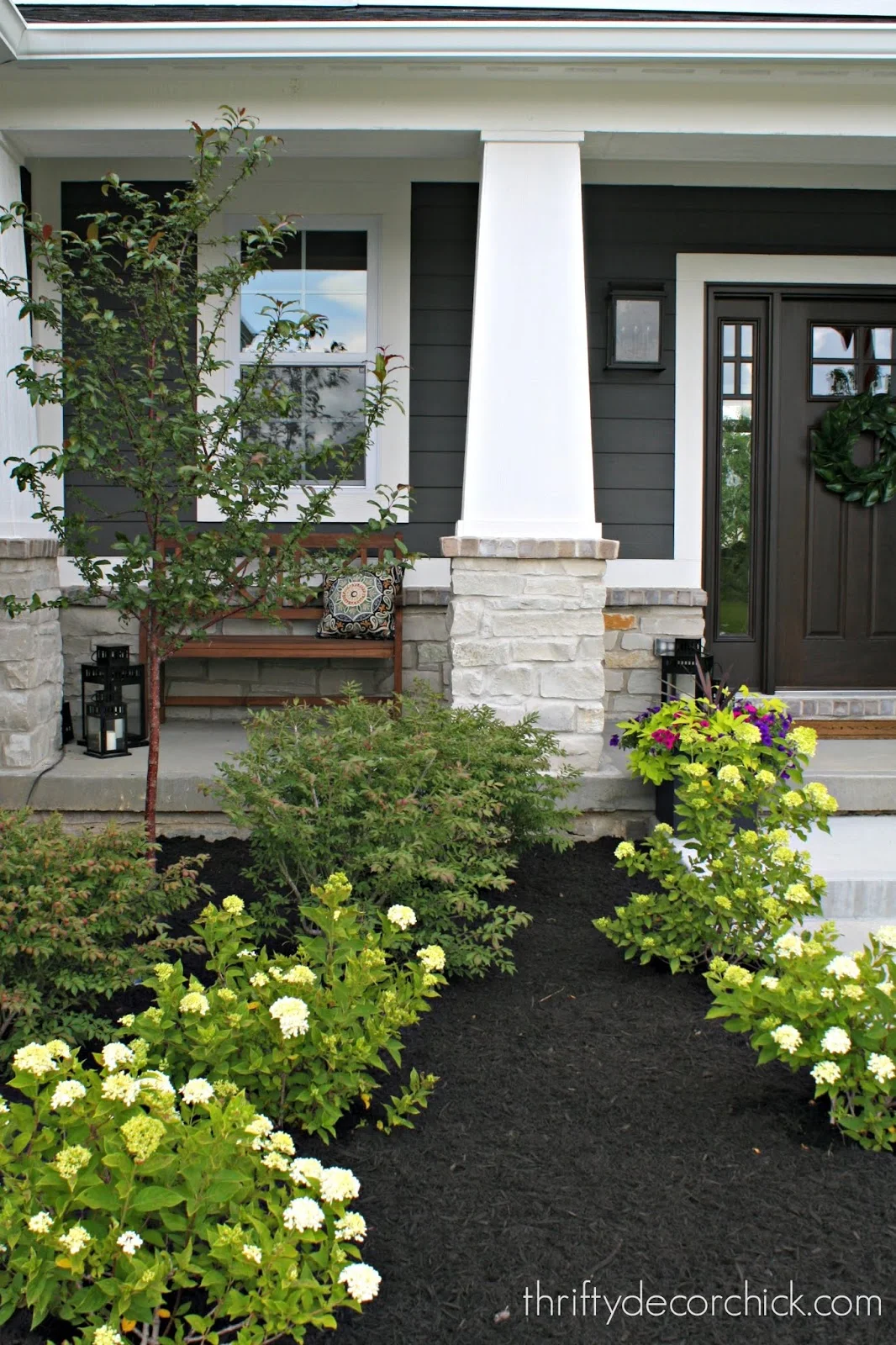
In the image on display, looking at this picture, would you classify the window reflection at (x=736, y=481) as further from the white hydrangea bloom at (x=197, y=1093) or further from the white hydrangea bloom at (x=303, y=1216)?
the white hydrangea bloom at (x=303, y=1216)

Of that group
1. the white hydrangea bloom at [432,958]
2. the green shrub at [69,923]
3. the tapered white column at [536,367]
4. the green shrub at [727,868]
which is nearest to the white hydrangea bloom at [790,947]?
the green shrub at [727,868]

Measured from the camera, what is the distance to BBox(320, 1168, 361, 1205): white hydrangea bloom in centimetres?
167

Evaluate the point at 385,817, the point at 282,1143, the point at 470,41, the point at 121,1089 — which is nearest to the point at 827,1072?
the point at 282,1143

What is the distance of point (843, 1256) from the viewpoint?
6.22 ft

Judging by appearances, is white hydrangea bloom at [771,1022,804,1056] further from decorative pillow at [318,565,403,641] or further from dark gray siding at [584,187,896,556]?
dark gray siding at [584,187,896,556]

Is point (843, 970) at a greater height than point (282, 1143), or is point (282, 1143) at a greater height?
point (843, 970)

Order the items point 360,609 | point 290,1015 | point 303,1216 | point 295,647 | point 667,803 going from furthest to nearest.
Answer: point 360,609, point 295,647, point 667,803, point 290,1015, point 303,1216

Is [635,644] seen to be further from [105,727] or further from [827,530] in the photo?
[105,727]

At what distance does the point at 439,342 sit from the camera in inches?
217

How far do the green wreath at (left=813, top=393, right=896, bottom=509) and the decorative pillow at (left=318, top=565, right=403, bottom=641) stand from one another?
7.37 feet

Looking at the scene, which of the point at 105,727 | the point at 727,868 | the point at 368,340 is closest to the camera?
the point at 727,868

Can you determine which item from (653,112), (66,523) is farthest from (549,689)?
(653,112)

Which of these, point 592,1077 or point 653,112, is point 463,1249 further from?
point 653,112

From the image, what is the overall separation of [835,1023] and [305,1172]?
3.51 ft
